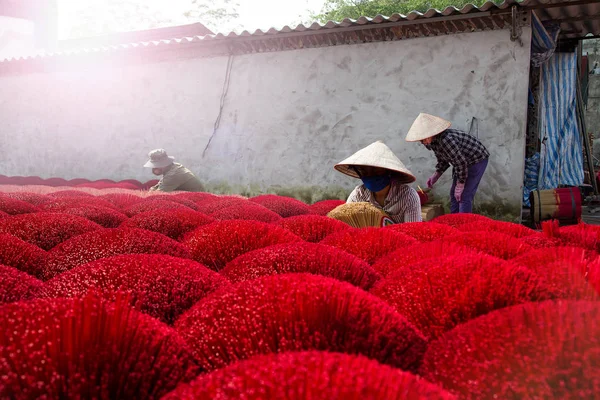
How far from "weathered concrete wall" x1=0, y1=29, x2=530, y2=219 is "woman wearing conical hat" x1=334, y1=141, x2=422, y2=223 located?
2.24 meters

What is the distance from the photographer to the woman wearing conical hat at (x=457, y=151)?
13.4ft

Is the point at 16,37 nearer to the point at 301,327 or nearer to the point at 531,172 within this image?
the point at 531,172

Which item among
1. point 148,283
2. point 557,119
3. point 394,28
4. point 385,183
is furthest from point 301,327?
point 557,119

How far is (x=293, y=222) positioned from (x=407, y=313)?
712mm

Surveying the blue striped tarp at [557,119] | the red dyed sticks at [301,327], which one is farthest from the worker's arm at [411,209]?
the blue striped tarp at [557,119]

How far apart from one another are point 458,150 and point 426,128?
0.31 m

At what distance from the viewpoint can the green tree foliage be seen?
1395 cm

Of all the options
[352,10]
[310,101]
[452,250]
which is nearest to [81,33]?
[352,10]

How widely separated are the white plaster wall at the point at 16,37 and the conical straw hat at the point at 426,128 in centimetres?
1178

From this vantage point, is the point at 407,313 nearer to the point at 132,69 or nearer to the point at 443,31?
the point at 443,31

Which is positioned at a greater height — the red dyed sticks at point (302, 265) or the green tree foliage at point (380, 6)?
the green tree foliage at point (380, 6)

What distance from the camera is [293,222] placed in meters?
1.24

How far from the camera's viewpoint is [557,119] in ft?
21.5

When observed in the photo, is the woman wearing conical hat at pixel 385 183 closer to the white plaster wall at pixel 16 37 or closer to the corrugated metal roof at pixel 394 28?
the corrugated metal roof at pixel 394 28
